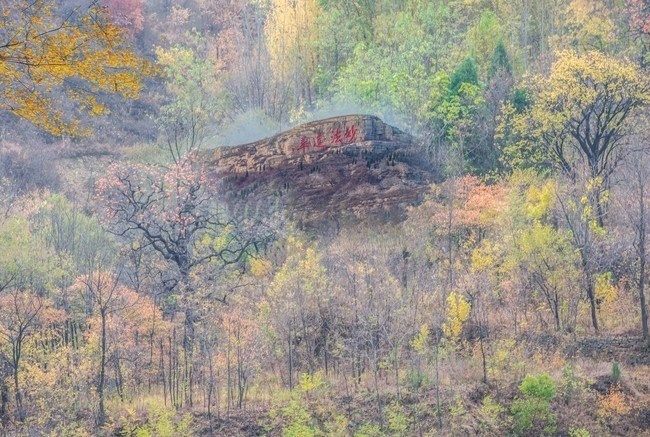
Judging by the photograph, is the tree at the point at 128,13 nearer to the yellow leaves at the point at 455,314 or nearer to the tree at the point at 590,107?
the tree at the point at 590,107

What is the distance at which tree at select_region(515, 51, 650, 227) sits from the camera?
2441 centimetres

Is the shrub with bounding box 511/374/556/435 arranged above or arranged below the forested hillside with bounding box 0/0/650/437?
below

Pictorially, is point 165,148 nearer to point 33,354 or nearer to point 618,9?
point 33,354

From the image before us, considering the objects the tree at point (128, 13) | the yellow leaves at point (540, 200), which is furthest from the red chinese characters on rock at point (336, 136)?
the tree at point (128, 13)

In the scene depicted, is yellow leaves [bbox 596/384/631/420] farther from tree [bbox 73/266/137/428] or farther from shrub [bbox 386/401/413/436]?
tree [bbox 73/266/137/428]

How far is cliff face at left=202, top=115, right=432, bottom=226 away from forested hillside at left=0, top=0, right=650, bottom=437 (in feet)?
0.33

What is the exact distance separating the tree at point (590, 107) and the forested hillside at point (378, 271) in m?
0.11

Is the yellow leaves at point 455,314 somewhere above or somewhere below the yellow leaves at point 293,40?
below

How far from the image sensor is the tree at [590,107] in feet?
80.1

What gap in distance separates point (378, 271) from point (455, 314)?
3004mm

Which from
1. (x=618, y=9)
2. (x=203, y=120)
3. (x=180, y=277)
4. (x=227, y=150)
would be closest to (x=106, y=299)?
(x=180, y=277)

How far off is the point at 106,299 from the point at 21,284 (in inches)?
119

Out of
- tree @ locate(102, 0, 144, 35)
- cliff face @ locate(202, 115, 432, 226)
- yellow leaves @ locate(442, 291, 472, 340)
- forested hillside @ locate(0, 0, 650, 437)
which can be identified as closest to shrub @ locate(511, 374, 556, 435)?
forested hillside @ locate(0, 0, 650, 437)

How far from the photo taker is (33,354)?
19.5 metres
